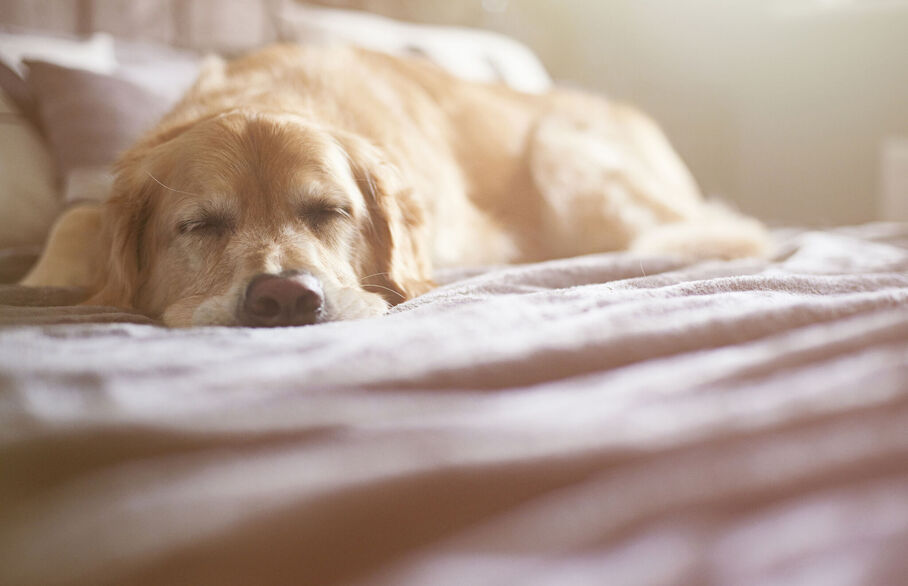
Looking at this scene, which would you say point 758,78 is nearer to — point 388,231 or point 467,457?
point 388,231

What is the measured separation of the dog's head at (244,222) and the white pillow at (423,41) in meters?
1.35

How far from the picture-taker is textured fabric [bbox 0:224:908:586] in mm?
477

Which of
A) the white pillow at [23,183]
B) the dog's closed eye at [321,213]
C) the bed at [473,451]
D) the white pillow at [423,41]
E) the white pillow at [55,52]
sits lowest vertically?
the bed at [473,451]

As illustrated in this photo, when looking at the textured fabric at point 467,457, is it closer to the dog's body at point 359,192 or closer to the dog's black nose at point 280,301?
the dog's black nose at point 280,301

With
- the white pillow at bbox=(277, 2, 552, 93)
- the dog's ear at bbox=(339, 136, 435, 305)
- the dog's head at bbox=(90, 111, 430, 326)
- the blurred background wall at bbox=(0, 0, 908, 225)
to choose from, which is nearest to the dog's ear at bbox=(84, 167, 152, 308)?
the dog's head at bbox=(90, 111, 430, 326)

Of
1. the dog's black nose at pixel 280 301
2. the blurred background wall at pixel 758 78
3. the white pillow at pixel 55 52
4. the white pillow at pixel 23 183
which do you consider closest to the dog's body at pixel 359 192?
the dog's black nose at pixel 280 301

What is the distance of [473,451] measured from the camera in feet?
1.83

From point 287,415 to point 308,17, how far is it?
266cm

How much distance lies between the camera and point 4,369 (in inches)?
26.1

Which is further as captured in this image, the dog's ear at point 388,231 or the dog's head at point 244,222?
the dog's ear at point 388,231

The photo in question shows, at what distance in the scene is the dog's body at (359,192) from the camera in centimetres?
130

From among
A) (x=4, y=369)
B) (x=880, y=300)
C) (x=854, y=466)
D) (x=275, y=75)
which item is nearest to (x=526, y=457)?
(x=854, y=466)

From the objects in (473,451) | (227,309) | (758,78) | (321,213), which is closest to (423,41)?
(321,213)

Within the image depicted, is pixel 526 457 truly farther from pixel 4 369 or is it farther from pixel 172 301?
pixel 172 301
